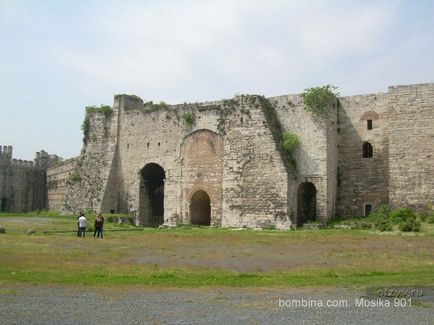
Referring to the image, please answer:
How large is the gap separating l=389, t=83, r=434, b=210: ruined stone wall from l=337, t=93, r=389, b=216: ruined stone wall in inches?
51.8

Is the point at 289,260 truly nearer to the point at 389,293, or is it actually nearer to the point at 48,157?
the point at 389,293

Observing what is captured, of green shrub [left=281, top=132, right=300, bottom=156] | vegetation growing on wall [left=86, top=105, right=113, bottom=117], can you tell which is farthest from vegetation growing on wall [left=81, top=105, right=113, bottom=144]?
green shrub [left=281, top=132, right=300, bottom=156]

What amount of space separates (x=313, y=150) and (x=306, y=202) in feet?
11.1

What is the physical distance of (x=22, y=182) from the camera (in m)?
48.5

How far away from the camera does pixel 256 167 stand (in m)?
28.6

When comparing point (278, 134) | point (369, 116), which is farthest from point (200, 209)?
point (369, 116)

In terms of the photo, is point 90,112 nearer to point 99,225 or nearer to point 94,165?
point 94,165

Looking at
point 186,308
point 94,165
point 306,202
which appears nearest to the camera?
point 186,308

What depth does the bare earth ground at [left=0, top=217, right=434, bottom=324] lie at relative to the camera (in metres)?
7.93

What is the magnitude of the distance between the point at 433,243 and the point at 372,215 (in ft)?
30.5

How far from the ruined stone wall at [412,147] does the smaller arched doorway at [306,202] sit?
13.9 feet

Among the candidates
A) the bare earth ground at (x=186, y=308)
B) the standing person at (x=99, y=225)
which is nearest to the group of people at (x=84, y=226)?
the standing person at (x=99, y=225)

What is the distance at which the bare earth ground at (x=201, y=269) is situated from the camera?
26.0 ft

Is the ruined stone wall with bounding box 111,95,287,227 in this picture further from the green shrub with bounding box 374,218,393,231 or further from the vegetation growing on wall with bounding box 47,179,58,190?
the vegetation growing on wall with bounding box 47,179,58,190
